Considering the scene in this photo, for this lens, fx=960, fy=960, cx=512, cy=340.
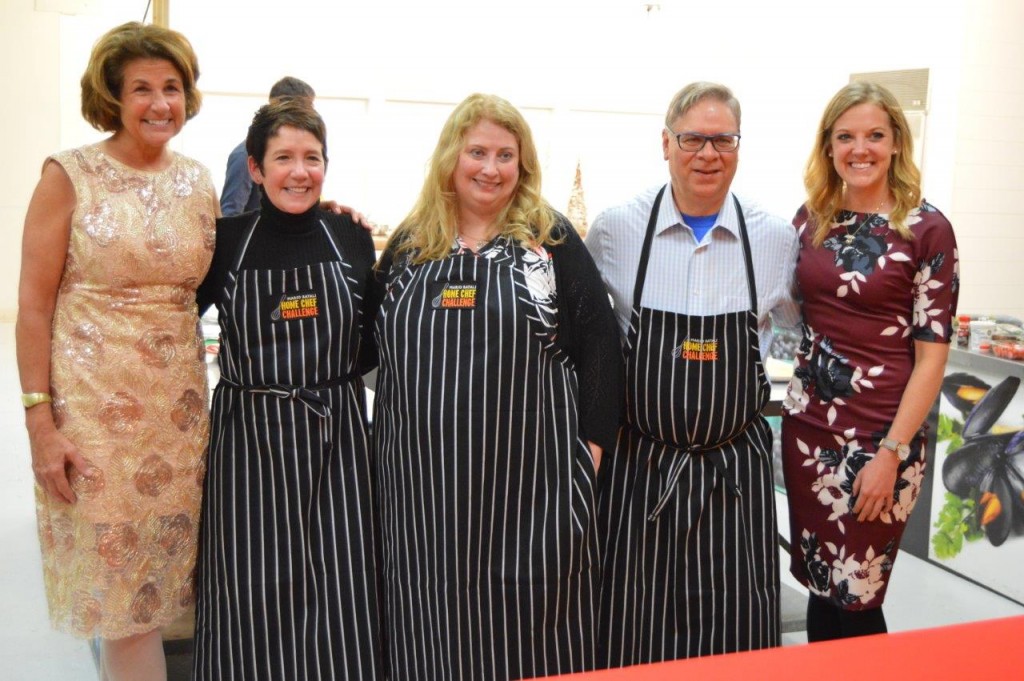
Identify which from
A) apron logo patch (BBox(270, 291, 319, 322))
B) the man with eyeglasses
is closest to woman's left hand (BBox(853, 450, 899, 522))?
the man with eyeglasses

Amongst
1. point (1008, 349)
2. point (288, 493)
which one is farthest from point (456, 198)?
point (1008, 349)

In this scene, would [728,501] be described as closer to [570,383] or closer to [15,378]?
[570,383]

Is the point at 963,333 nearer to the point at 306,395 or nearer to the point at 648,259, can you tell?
the point at 648,259

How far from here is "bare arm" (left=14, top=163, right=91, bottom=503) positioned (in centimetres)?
204

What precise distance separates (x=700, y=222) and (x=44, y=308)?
150 cm

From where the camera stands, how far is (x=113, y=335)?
2.09 meters

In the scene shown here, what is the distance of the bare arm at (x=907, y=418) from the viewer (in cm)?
224

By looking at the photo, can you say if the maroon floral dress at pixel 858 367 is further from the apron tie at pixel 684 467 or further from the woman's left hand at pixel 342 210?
the woman's left hand at pixel 342 210

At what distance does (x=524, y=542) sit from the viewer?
2.20 metres

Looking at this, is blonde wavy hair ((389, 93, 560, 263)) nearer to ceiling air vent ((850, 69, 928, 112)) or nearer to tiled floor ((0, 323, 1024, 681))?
tiled floor ((0, 323, 1024, 681))

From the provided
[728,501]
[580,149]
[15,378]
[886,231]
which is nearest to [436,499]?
[728,501]

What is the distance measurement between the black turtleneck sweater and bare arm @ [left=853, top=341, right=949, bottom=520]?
48.6 inches

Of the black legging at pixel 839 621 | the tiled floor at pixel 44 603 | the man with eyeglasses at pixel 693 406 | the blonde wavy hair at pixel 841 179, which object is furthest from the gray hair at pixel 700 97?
the tiled floor at pixel 44 603

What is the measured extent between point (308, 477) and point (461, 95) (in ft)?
24.7
